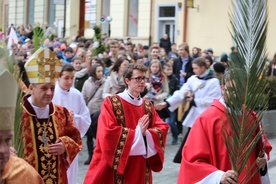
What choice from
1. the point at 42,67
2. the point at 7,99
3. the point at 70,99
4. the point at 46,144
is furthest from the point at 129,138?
the point at 7,99

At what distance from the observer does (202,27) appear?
26.9m

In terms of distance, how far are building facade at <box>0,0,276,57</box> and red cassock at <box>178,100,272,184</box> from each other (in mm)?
18898

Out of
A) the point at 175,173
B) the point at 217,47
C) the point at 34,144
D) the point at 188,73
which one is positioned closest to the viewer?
the point at 34,144

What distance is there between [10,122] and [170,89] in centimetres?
935

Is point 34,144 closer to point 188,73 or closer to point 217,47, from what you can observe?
point 188,73

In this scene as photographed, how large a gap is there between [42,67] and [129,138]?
1.10m

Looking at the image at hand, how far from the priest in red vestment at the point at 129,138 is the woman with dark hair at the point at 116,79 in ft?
10.2

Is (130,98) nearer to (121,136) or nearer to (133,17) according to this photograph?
(121,136)

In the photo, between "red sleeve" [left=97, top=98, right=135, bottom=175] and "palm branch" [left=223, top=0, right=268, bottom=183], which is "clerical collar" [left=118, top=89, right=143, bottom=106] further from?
"palm branch" [left=223, top=0, right=268, bottom=183]

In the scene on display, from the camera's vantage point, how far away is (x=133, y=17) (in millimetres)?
29953

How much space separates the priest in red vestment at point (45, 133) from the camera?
571 cm

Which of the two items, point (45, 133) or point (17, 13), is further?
point (17, 13)

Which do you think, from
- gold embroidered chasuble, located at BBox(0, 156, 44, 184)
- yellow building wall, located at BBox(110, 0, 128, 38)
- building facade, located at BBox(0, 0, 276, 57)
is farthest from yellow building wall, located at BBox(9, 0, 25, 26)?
gold embroidered chasuble, located at BBox(0, 156, 44, 184)

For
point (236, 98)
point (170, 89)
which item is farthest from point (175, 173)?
point (236, 98)
